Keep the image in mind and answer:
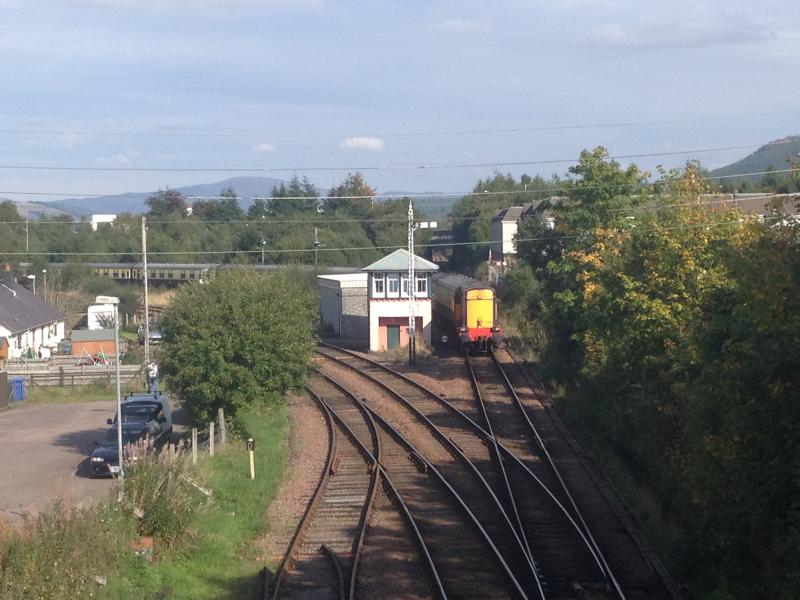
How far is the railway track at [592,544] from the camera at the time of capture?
1305 centimetres

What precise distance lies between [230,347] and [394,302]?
1962 centimetres

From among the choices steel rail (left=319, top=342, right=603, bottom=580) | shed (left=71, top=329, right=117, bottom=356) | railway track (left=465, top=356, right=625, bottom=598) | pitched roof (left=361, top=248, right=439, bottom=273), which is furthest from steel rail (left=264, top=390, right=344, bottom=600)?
shed (left=71, top=329, right=117, bottom=356)

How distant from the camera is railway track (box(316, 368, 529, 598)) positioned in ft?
43.2

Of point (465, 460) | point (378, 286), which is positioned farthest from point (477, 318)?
point (465, 460)

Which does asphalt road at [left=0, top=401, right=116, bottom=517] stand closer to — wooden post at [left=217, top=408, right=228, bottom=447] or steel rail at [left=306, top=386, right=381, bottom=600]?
wooden post at [left=217, top=408, right=228, bottom=447]

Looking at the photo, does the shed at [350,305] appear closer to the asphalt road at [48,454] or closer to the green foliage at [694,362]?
the asphalt road at [48,454]

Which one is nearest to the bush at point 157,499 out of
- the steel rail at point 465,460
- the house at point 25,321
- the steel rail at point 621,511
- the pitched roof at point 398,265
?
the steel rail at point 465,460

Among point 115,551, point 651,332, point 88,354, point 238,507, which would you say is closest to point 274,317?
point 238,507

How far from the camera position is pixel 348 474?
20.5 meters

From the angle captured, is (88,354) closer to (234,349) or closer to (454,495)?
(234,349)

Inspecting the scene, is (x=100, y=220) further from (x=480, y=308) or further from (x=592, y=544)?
(x=592, y=544)

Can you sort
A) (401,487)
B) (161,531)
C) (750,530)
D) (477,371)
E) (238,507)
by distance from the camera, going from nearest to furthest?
1. (750,530)
2. (161,531)
3. (238,507)
4. (401,487)
5. (477,371)

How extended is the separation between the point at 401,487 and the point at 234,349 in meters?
6.46

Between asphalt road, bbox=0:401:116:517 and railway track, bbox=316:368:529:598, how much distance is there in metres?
5.25
